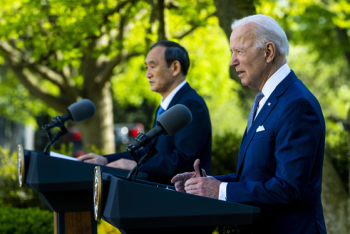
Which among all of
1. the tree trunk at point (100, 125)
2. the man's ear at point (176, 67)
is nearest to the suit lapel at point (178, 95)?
the man's ear at point (176, 67)

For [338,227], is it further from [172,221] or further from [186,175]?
[172,221]

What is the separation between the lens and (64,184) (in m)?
2.56

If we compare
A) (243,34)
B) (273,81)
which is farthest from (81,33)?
(273,81)

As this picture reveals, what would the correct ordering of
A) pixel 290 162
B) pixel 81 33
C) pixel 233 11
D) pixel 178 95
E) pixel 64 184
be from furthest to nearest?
pixel 81 33 < pixel 233 11 < pixel 178 95 < pixel 64 184 < pixel 290 162

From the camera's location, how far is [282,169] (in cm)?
183

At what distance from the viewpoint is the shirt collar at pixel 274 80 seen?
6.97ft

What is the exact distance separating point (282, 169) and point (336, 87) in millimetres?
20374

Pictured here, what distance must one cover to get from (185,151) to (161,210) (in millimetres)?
1197

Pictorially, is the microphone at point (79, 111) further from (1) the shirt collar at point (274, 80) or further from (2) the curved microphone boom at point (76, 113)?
(1) the shirt collar at point (274, 80)

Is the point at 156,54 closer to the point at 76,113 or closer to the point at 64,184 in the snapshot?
the point at 76,113

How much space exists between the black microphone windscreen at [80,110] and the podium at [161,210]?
57.1 inches

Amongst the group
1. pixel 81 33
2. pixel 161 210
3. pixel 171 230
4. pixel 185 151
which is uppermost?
pixel 81 33

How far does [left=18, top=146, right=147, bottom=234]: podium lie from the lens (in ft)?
8.38

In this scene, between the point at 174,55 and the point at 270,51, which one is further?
the point at 174,55
